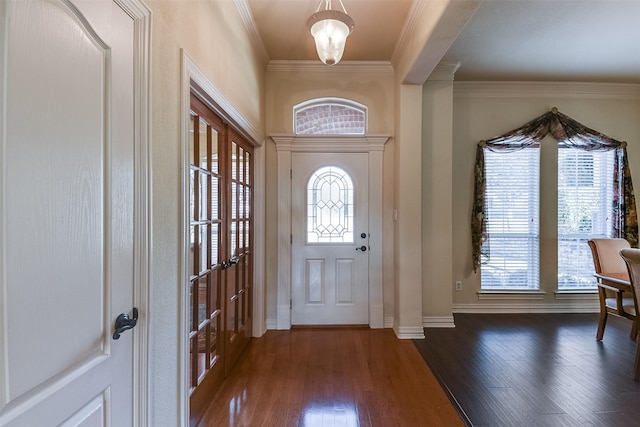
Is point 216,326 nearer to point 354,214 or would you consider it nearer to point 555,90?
point 354,214

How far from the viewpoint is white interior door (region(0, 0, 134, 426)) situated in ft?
2.24

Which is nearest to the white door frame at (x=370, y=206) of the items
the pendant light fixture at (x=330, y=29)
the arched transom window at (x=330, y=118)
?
the arched transom window at (x=330, y=118)

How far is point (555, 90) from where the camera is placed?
3.90 metres

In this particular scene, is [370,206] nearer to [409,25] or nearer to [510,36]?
[409,25]

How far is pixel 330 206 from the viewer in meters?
3.43

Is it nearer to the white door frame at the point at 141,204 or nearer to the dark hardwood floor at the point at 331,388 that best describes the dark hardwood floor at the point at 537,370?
the dark hardwood floor at the point at 331,388

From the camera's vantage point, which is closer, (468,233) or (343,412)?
(343,412)

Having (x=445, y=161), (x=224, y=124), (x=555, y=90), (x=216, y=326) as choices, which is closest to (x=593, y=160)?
(x=555, y=90)

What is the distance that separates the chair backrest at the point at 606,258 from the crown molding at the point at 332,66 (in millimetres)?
2901

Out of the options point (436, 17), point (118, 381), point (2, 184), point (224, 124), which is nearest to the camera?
point (2, 184)

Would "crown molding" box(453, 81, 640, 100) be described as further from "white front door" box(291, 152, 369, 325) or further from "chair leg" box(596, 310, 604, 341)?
"chair leg" box(596, 310, 604, 341)

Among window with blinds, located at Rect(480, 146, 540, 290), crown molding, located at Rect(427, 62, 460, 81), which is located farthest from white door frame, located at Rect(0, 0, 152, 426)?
window with blinds, located at Rect(480, 146, 540, 290)

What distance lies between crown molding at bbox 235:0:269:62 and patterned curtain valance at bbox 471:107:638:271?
9.51ft

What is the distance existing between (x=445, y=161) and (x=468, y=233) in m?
1.11
